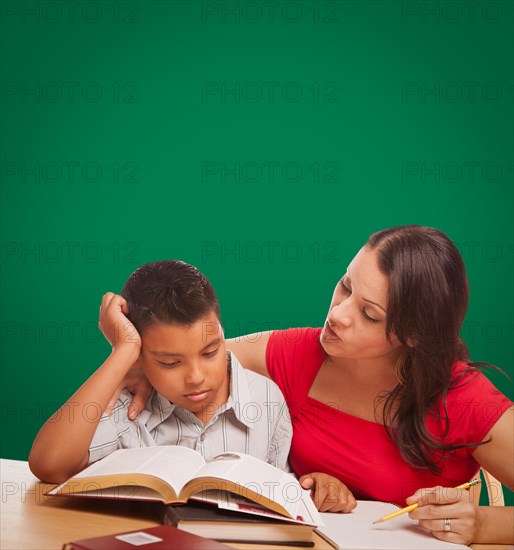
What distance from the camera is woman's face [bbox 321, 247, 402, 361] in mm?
1597

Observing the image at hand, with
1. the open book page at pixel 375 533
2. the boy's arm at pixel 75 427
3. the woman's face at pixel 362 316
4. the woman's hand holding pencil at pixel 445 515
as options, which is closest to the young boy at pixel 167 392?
the boy's arm at pixel 75 427

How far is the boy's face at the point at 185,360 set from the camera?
1.51 metres

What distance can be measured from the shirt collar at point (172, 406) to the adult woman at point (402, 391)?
0.13 feet

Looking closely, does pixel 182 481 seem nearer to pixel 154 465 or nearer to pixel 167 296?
pixel 154 465

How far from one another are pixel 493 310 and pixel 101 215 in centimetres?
165

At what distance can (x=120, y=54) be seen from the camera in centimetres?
318

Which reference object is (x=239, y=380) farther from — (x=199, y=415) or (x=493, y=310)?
(x=493, y=310)

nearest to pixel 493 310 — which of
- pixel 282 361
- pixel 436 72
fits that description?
pixel 436 72

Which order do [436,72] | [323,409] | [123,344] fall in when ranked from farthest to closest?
[436,72]
[323,409]
[123,344]

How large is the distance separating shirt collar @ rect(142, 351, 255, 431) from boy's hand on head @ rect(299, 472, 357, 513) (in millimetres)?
210

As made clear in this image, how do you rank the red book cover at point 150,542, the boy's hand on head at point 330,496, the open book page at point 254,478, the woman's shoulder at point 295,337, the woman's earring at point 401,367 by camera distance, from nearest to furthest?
the red book cover at point 150,542 < the open book page at point 254,478 < the boy's hand on head at point 330,496 < the woman's earring at point 401,367 < the woman's shoulder at point 295,337

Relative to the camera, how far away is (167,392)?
5.05 ft

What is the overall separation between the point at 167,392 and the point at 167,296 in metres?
0.19

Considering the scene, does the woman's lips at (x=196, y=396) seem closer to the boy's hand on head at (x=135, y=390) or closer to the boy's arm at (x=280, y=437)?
the boy's hand on head at (x=135, y=390)
